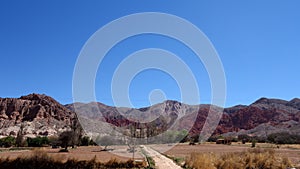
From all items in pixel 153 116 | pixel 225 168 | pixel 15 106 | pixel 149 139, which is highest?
pixel 15 106

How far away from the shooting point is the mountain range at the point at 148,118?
10356 centimetres

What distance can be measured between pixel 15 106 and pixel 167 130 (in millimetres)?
67442

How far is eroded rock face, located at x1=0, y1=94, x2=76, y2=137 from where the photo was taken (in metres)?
110

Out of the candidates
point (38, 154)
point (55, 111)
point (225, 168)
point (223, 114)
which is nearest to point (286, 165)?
point (225, 168)

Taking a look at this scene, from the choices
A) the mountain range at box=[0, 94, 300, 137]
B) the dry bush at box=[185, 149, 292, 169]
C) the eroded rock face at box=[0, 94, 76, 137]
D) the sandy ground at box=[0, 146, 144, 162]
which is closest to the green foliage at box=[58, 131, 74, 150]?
the sandy ground at box=[0, 146, 144, 162]

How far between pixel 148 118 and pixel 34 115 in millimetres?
50495

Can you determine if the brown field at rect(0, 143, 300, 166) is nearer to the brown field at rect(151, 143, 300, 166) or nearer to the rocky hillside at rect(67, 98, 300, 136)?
the brown field at rect(151, 143, 300, 166)

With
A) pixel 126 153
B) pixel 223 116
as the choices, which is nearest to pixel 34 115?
pixel 126 153

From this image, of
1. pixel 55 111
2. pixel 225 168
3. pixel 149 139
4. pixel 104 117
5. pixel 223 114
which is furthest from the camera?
pixel 223 114

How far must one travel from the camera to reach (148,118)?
10188 centimetres

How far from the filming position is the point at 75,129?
6794 centimetres

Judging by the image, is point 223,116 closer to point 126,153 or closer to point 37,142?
point 37,142

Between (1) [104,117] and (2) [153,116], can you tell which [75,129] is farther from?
(1) [104,117]

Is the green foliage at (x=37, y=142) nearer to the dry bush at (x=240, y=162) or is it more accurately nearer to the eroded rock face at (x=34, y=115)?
the eroded rock face at (x=34, y=115)
